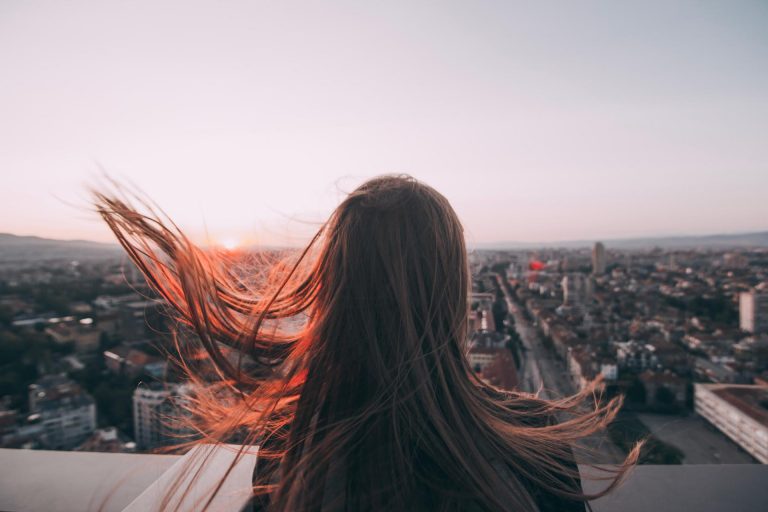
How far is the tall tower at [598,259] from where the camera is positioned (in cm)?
730

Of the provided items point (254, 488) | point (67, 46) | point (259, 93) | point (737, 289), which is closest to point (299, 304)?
point (254, 488)

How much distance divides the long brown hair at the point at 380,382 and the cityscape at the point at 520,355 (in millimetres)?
910

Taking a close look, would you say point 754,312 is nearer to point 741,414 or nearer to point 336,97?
point 741,414

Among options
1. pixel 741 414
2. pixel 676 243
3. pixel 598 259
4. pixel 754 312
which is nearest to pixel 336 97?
pixel 741 414

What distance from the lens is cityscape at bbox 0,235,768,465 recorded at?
1832 mm

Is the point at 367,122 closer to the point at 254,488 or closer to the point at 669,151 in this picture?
the point at 254,488

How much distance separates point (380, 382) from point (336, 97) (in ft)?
4.70

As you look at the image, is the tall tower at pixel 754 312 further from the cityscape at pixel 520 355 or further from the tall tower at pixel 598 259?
the tall tower at pixel 598 259

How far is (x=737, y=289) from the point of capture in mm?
3656

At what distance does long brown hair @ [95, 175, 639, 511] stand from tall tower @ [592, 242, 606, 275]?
710 cm

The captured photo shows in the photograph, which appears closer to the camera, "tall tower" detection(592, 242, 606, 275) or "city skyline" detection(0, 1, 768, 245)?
"city skyline" detection(0, 1, 768, 245)

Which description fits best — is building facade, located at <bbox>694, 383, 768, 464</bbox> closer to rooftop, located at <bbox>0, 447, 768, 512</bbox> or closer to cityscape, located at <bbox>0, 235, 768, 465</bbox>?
cityscape, located at <bbox>0, 235, 768, 465</bbox>

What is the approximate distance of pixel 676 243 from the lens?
8.70m

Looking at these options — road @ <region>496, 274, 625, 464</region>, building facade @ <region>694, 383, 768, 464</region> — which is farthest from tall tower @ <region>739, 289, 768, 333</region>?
building facade @ <region>694, 383, 768, 464</region>
